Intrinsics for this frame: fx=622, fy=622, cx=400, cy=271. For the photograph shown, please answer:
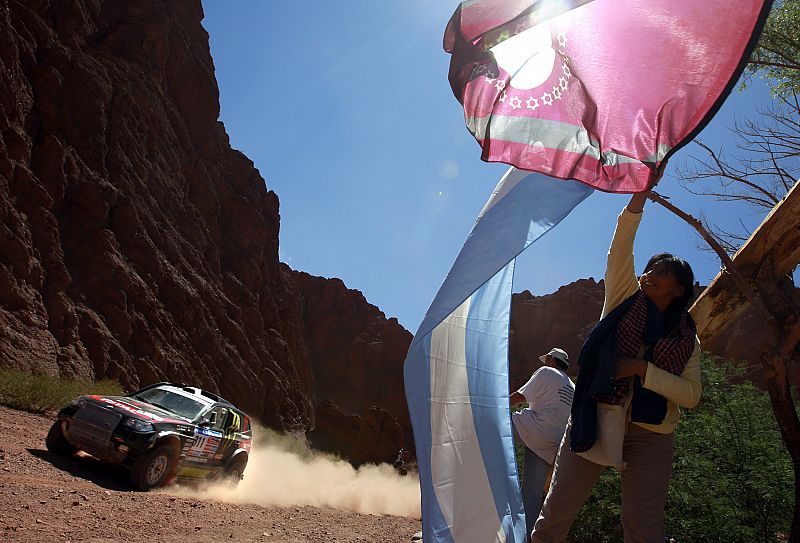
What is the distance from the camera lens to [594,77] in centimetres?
330

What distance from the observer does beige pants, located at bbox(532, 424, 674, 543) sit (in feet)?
9.87

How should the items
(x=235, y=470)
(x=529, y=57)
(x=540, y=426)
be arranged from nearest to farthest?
(x=529, y=57) → (x=540, y=426) → (x=235, y=470)

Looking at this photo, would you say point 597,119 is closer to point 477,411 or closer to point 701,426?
point 477,411

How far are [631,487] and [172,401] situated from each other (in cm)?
907

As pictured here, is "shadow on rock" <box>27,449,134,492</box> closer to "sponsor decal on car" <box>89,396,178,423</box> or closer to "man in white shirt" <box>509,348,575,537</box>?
"sponsor decal on car" <box>89,396,178,423</box>

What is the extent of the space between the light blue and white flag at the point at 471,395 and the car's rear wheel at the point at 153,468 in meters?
6.41

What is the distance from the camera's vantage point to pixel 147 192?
1230 inches

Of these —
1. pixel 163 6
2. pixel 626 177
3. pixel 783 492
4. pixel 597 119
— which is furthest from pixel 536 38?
pixel 163 6

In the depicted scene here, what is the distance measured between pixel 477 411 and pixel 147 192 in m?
30.7

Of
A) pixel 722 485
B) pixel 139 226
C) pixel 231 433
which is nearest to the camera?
pixel 722 485

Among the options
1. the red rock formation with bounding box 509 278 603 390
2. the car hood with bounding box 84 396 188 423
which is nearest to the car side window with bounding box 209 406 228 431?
the car hood with bounding box 84 396 188 423

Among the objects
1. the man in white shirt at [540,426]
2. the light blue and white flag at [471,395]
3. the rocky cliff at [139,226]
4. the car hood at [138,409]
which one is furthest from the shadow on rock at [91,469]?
the rocky cliff at [139,226]

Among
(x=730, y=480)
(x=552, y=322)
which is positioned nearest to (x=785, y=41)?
(x=730, y=480)

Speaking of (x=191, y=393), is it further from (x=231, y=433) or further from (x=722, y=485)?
(x=722, y=485)
